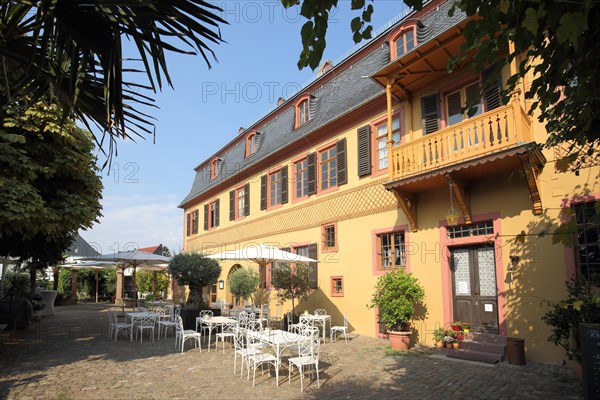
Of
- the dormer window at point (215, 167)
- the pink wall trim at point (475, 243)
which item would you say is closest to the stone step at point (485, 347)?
the pink wall trim at point (475, 243)

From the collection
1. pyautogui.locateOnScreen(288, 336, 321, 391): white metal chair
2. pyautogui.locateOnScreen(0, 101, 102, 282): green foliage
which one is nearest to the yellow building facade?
pyautogui.locateOnScreen(288, 336, 321, 391): white metal chair

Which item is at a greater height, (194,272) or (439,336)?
(194,272)

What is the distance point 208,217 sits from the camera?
936 inches

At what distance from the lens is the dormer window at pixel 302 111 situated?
1574cm

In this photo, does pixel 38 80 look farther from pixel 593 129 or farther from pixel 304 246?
pixel 304 246

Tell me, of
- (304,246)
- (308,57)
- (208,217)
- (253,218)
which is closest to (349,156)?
(304,246)

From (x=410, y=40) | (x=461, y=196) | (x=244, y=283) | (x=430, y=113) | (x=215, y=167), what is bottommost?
(x=244, y=283)

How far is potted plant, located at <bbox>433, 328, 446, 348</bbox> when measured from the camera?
30.2 ft

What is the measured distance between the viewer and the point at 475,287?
30.6 ft

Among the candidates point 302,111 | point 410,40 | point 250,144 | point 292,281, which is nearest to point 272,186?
point 302,111

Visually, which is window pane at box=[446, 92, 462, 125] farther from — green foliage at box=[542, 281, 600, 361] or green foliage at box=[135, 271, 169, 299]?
green foliage at box=[135, 271, 169, 299]

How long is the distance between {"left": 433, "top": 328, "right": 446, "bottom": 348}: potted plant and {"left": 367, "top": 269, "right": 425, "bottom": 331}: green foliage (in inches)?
26.2

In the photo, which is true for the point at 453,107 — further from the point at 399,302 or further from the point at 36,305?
the point at 36,305

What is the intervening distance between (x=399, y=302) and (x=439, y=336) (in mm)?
1122
